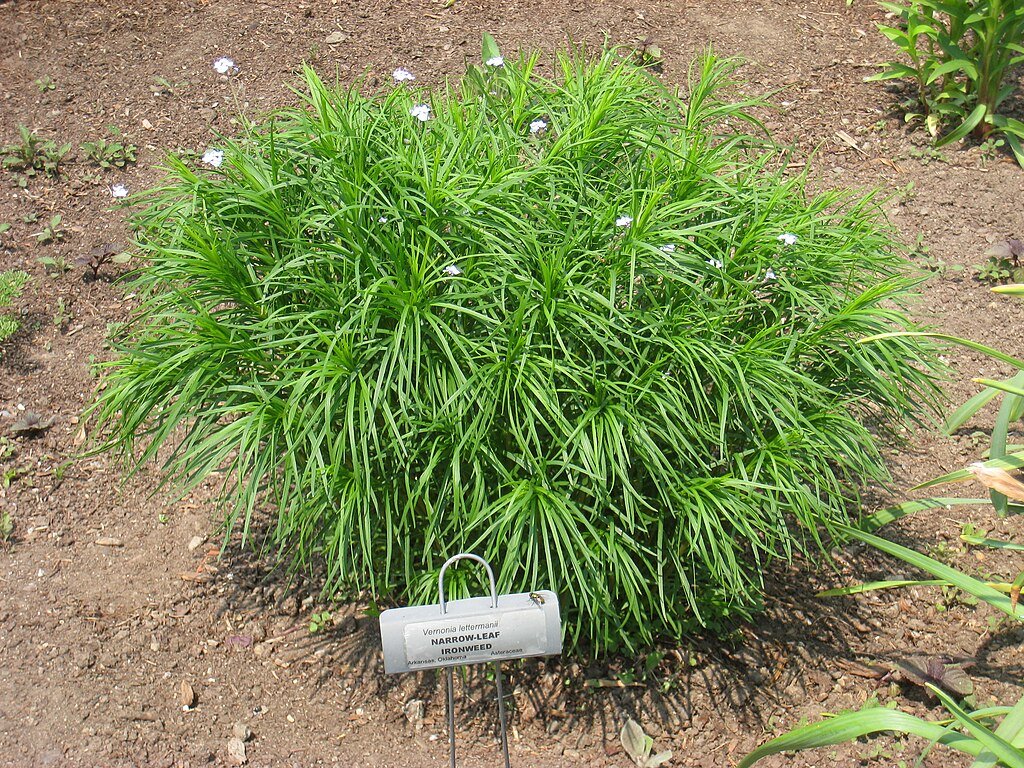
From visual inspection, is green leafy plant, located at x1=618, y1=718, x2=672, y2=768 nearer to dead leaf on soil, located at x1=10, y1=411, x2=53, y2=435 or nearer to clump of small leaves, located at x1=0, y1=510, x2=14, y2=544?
clump of small leaves, located at x1=0, y1=510, x2=14, y2=544

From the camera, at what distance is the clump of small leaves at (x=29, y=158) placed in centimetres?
465

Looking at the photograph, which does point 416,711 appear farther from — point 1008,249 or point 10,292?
point 1008,249

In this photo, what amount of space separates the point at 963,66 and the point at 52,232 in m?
4.14

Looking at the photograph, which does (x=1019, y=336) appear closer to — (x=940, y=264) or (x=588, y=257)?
(x=940, y=264)

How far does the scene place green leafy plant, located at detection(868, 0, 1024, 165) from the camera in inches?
191

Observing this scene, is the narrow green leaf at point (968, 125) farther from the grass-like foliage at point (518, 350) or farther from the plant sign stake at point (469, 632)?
the plant sign stake at point (469, 632)

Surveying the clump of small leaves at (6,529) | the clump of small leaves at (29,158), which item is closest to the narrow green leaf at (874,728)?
the clump of small leaves at (6,529)

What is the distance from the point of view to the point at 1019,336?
4238 millimetres

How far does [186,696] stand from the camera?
292 cm

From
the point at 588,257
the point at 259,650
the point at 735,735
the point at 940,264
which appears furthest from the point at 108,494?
the point at 940,264

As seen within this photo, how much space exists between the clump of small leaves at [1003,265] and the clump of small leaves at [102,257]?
140 inches

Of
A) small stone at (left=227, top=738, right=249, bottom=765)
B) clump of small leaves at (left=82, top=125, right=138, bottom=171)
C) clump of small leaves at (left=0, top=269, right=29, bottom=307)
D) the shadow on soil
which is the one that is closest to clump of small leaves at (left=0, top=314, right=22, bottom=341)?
clump of small leaves at (left=0, top=269, right=29, bottom=307)

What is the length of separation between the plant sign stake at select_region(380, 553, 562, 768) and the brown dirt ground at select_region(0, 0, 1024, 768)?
32.8 inches

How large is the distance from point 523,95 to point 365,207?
30.3 inches
